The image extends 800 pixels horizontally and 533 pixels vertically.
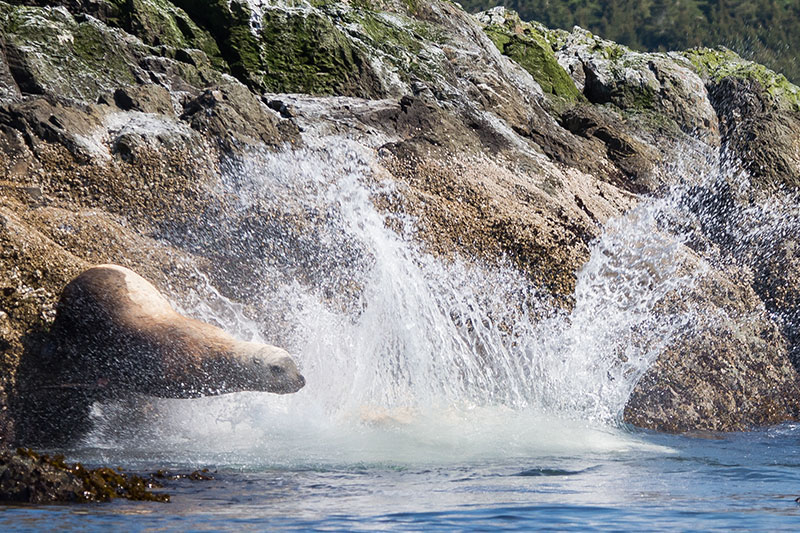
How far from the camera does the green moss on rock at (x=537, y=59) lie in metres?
18.0

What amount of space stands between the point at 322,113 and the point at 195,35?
272 centimetres

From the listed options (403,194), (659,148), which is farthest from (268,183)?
(659,148)

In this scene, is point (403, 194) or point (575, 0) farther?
point (575, 0)

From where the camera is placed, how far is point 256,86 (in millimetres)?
14586

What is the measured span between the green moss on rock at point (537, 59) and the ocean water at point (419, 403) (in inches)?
176

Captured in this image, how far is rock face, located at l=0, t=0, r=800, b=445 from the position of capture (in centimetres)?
1050

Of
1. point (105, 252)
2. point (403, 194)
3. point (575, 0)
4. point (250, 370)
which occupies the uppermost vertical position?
point (575, 0)

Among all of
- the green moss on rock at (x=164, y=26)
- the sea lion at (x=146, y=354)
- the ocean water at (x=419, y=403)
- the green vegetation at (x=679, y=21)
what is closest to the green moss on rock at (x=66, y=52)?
the green moss on rock at (x=164, y=26)

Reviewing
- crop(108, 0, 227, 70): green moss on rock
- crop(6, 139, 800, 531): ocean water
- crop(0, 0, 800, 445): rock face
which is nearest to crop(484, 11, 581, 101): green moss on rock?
crop(0, 0, 800, 445): rock face

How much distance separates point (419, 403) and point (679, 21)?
72.8 meters

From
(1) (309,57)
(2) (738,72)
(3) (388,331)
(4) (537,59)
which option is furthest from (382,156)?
(2) (738,72)

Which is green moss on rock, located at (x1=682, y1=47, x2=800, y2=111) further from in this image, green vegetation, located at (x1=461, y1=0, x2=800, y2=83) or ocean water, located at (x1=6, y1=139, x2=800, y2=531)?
green vegetation, located at (x1=461, y1=0, x2=800, y2=83)

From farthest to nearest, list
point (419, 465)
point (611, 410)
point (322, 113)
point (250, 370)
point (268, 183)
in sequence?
point (322, 113)
point (268, 183)
point (611, 410)
point (250, 370)
point (419, 465)

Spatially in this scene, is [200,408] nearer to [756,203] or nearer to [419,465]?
[419,465]
